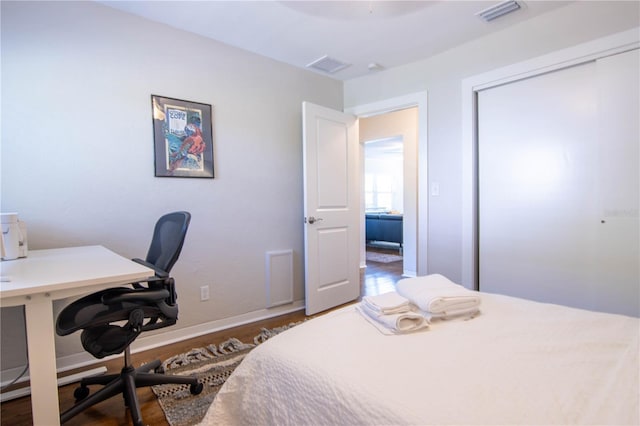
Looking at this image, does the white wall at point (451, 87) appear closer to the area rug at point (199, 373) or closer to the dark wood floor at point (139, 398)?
the dark wood floor at point (139, 398)

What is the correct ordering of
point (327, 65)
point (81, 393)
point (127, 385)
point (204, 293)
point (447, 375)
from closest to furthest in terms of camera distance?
point (447, 375) → point (127, 385) → point (81, 393) → point (204, 293) → point (327, 65)

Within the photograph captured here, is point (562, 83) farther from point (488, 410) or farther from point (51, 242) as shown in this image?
point (51, 242)

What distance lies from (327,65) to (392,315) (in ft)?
8.55

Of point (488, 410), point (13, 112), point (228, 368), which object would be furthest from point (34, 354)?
point (13, 112)

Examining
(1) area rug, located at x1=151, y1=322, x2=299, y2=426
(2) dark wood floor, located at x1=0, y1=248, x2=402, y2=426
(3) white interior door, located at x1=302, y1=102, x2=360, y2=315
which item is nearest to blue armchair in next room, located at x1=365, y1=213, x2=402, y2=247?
(3) white interior door, located at x1=302, y1=102, x2=360, y2=315

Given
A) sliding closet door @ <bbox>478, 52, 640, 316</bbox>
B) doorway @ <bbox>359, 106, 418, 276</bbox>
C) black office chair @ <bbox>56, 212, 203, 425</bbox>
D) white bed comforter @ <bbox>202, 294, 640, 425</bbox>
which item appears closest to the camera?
white bed comforter @ <bbox>202, 294, 640, 425</bbox>

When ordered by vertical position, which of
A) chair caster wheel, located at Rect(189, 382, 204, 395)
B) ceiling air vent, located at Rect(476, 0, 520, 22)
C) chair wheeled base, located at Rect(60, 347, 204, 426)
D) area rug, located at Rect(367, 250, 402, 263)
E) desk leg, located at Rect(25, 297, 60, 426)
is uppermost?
ceiling air vent, located at Rect(476, 0, 520, 22)

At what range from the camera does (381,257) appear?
617cm

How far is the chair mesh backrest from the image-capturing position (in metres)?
1.61

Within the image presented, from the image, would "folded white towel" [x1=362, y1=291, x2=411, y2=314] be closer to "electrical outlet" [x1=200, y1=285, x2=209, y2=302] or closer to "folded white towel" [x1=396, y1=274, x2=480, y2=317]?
"folded white towel" [x1=396, y1=274, x2=480, y2=317]

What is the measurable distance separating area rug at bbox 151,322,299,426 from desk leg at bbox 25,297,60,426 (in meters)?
0.55

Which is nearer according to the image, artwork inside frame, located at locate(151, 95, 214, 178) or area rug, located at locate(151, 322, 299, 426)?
area rug, located at locate(151, 322, 299, 426)

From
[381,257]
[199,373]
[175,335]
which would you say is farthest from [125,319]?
[381,257]

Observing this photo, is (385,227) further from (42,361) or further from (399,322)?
(42,361)
